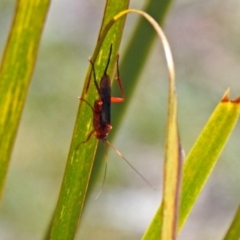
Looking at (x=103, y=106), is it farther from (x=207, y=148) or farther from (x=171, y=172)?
(x=171, y=172)

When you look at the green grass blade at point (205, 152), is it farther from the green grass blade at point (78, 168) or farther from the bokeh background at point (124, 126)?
the bokeh background at point (124, 126)

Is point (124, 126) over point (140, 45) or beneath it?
beneath

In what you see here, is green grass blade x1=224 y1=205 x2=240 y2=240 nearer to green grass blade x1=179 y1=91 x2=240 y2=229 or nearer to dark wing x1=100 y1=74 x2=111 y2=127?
green grass blade x1=179 y1=91 x2=240 y2=229

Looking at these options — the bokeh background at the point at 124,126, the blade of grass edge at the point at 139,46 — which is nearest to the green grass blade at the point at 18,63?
the blade of grass edge at the point at 139,46

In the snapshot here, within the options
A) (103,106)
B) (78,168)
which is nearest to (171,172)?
(78,168)

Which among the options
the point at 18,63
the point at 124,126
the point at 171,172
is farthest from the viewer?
the point at 124,126

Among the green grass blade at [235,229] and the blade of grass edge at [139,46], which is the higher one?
the blade of grass edge at [139,46]

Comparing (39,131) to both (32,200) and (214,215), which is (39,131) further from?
(214,215)
